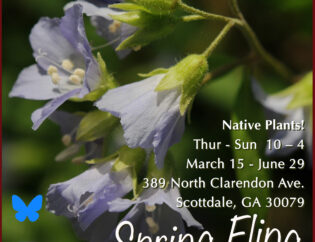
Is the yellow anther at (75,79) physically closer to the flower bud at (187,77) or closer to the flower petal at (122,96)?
the flower petal at (122,96)

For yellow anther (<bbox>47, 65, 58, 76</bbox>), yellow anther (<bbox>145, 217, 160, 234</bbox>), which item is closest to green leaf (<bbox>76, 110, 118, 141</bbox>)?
yellow anther (<bbox>47, 65, 58, 76</bbox>)

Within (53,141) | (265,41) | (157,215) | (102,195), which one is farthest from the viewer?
(53,141)

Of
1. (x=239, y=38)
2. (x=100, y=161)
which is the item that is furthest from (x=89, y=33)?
(x=100, y=161)

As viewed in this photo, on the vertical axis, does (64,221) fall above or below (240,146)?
below

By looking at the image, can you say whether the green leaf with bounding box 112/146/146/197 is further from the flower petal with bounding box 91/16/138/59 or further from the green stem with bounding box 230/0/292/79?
the green stem with bounding box 230/0/292/79

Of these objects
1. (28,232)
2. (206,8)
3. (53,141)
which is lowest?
(28,232)

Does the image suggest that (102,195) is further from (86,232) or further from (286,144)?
(286,144)

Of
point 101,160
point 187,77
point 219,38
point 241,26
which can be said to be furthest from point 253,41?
point 101,160
